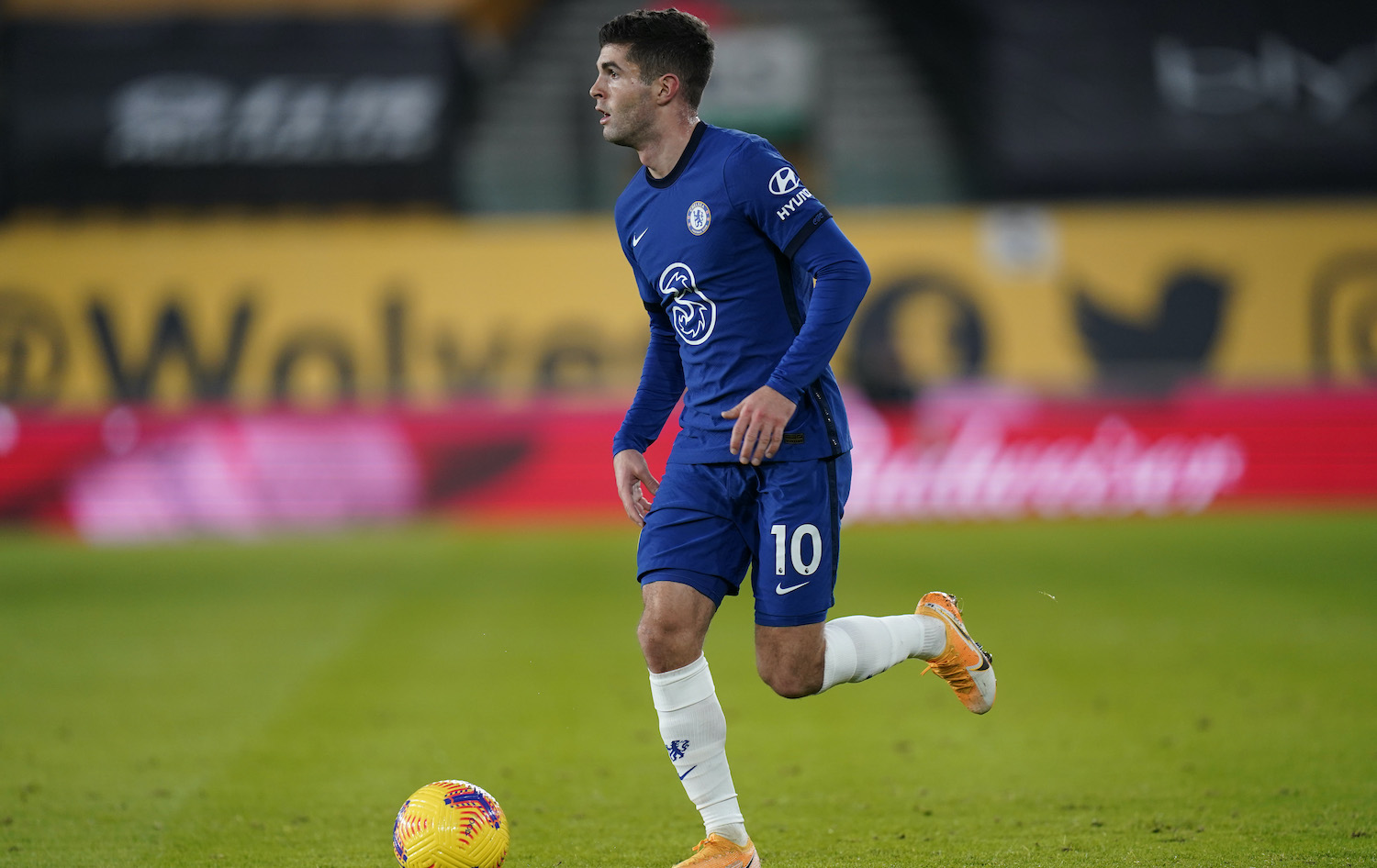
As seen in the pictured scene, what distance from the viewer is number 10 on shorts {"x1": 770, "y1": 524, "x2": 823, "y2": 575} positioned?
3930 mm

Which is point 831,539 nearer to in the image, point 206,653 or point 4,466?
point 206,653

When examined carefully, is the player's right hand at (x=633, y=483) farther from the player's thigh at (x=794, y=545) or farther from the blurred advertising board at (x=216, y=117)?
the blurred advertising board at (x=216, y=117)

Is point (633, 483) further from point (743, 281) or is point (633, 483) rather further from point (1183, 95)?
point (1183, 95)

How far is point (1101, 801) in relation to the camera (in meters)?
4.82

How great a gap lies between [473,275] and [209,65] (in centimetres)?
449

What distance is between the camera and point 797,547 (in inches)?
155

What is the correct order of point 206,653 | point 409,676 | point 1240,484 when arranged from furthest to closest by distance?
point 1240,484, point 206,653, point 409,676

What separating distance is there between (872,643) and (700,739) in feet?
1.93

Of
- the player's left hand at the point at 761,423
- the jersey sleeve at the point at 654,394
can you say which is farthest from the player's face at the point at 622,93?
the player's left hand at the point at 761,423

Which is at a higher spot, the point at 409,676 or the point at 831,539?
the point at 831,539

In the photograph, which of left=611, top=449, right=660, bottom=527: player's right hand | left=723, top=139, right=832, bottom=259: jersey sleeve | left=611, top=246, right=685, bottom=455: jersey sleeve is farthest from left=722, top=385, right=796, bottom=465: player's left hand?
left=611, top=246, right=685, bottom=455: jersey sleeve

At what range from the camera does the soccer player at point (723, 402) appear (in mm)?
3896

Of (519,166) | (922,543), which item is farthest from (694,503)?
(519,166)

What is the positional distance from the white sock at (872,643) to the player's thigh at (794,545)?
0.43 ft
